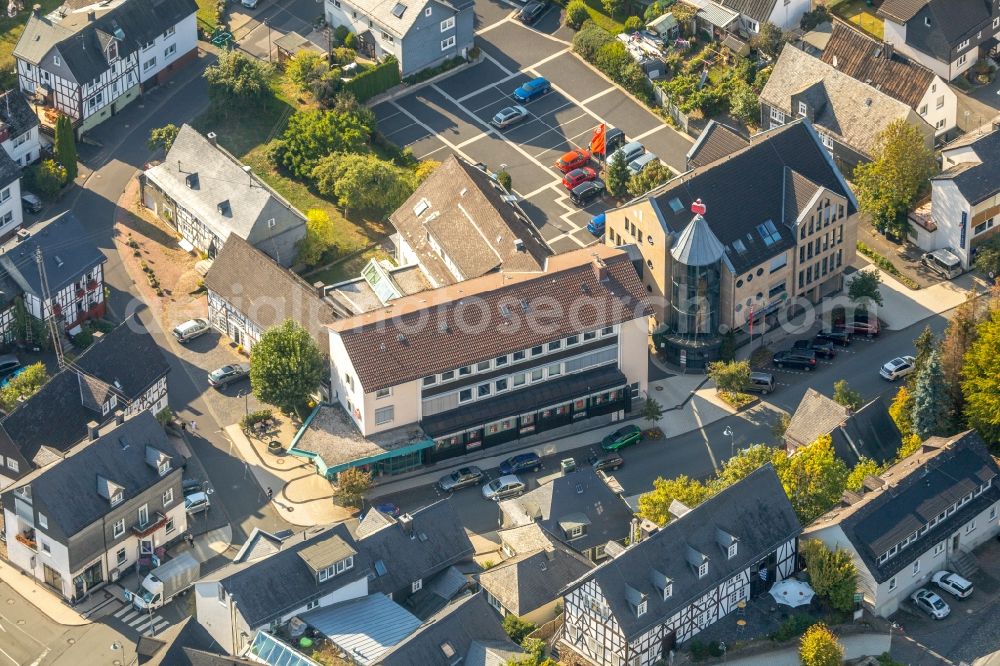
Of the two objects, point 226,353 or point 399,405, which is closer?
point 399,405

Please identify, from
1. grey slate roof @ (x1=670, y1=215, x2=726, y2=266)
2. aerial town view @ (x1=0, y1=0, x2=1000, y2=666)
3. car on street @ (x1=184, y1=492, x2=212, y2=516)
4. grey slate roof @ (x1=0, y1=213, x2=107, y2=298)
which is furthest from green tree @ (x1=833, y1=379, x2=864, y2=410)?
grey slate roof @ (x1=0, y1=213, x2=107, y2=298)

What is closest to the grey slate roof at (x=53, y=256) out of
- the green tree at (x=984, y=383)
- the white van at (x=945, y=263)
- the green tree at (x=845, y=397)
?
the green tree at (x=845, y=397)

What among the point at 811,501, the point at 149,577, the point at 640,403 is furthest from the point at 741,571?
the point at 149,577

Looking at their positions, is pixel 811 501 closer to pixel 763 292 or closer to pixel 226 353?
pixel 763 292

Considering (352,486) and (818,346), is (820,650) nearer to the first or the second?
(352,486)

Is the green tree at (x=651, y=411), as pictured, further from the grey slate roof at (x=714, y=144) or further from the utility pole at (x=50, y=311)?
the utility pole at (x=50, y=311)

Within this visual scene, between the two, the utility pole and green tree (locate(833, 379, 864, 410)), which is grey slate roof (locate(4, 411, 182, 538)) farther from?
green tree (locate(833, 379, 864, 410))
